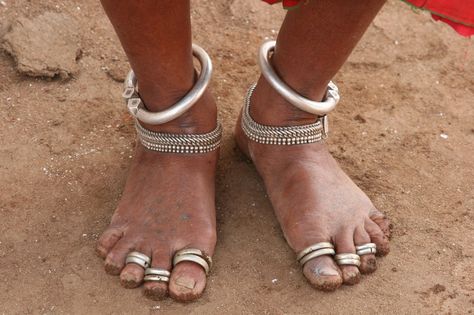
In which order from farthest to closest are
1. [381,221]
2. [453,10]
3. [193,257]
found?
[381,221], [193,257], [453,10]

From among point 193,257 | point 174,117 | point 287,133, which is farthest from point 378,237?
point 174,117

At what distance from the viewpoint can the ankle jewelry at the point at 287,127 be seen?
1.48 meters

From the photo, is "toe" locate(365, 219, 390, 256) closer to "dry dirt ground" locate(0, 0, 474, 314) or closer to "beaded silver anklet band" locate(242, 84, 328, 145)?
"dry dirt ground" locate(0, 0, 474, 314)

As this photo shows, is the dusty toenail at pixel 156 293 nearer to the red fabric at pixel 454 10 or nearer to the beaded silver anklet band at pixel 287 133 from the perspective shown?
the beaded silver anklet band at pixel 287 133

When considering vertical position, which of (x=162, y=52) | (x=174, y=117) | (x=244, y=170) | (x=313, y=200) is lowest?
(x=244, y=170)

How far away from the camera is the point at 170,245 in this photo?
56.0 inches

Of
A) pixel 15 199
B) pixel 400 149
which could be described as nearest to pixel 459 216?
pixel 400 149

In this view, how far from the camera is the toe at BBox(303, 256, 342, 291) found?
1386 mm

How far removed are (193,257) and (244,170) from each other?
1.24ft

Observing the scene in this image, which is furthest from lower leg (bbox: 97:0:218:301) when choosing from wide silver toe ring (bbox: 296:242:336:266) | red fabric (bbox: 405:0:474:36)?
red fabric (bbox: 405:0:474:36)

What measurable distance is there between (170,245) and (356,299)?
16.4 inches

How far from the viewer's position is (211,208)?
152cm

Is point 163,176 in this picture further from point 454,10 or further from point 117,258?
point 454,10

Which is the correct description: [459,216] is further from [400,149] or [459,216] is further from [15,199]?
[15,199]
